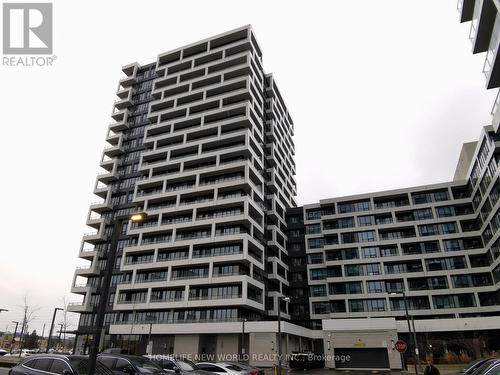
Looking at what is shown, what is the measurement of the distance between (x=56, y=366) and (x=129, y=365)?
104 inches

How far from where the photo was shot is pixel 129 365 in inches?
515

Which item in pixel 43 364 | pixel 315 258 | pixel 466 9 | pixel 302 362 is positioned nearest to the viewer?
pixel 43 364

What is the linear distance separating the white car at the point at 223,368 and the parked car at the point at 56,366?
10.3 metres

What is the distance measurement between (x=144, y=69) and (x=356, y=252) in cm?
6745

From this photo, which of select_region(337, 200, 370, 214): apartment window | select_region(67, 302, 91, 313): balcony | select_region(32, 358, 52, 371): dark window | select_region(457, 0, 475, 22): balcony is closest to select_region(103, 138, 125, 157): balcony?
select_region(67, 302, 91, 313): balcony

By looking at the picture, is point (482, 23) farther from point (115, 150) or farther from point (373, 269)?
point (115, 150)

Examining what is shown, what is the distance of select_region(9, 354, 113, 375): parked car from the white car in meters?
10.3

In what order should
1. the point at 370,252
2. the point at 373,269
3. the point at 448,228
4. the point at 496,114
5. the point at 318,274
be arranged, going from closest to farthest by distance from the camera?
the point at 496,114 < the point at 448,228 < the point at 373,269 < the point at 370,252 < the point at 318,274

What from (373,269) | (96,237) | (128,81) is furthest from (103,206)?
(373,269)

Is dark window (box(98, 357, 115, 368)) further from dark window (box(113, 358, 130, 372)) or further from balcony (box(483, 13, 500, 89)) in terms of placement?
balcony (box(483, 13, 500, 89))

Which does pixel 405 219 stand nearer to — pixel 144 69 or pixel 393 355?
pixel 393 355

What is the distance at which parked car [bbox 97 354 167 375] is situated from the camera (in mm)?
12883

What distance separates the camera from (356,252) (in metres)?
69.8

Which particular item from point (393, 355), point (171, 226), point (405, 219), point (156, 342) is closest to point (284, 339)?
point (393, 355)
